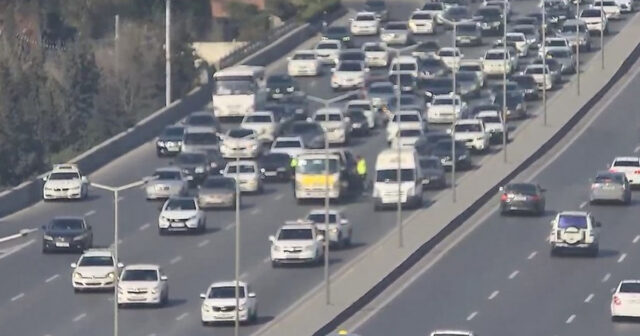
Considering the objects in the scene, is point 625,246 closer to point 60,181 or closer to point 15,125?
point 60,181

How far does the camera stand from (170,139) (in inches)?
3775

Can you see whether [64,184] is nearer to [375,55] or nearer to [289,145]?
[289,145]

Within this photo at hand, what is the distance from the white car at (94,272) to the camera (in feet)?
228

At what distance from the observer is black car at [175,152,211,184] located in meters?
89.1

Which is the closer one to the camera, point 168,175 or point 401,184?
point 401,184

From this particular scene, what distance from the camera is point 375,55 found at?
116 metres

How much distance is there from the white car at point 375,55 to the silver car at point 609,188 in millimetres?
32799

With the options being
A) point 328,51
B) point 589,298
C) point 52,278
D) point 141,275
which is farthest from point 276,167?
point 328,51

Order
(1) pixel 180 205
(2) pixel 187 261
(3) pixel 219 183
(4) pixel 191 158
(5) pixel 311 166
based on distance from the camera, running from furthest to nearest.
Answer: (4) pixel 191 158 → (3) pixel 219 183 → (5) pixel 311 166 → (1) pixel 180 205 → (2) pixel 187 261

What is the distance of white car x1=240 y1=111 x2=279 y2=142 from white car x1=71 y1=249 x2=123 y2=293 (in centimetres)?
2740

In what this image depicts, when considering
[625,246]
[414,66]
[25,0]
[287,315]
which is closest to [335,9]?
[25,0]

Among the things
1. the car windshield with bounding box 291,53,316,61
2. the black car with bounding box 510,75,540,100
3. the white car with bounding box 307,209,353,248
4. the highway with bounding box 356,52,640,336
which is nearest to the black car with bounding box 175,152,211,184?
the highway with bounding box 356,52,640,336

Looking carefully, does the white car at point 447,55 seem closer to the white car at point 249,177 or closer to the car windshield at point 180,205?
the white car at point 249,177

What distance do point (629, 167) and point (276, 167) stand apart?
1306cm
